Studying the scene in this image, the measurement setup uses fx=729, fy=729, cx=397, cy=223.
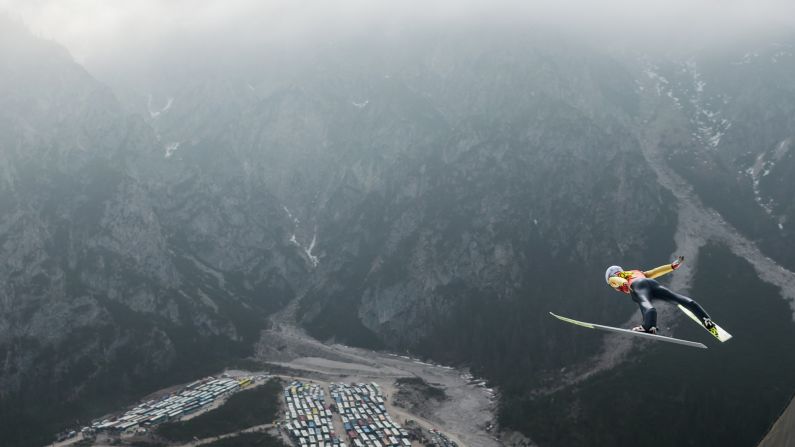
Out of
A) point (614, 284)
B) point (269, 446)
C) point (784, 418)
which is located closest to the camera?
point (614, 284)

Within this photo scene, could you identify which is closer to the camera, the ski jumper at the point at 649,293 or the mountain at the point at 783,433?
the ski jumper at the point at 649,293

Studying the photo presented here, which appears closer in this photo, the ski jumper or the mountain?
the ski jumper

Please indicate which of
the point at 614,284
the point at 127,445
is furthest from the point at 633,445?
the point at 614,284

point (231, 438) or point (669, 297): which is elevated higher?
point (669, 297)

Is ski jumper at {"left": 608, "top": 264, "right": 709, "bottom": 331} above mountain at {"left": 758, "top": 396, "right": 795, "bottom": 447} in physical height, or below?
above

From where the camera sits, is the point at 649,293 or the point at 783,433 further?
the point at 783,433

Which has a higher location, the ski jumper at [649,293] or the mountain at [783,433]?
the ski jumper at [649,293]

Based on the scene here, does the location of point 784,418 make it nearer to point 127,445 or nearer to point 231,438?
point 231,438

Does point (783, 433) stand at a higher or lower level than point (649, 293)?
lower
